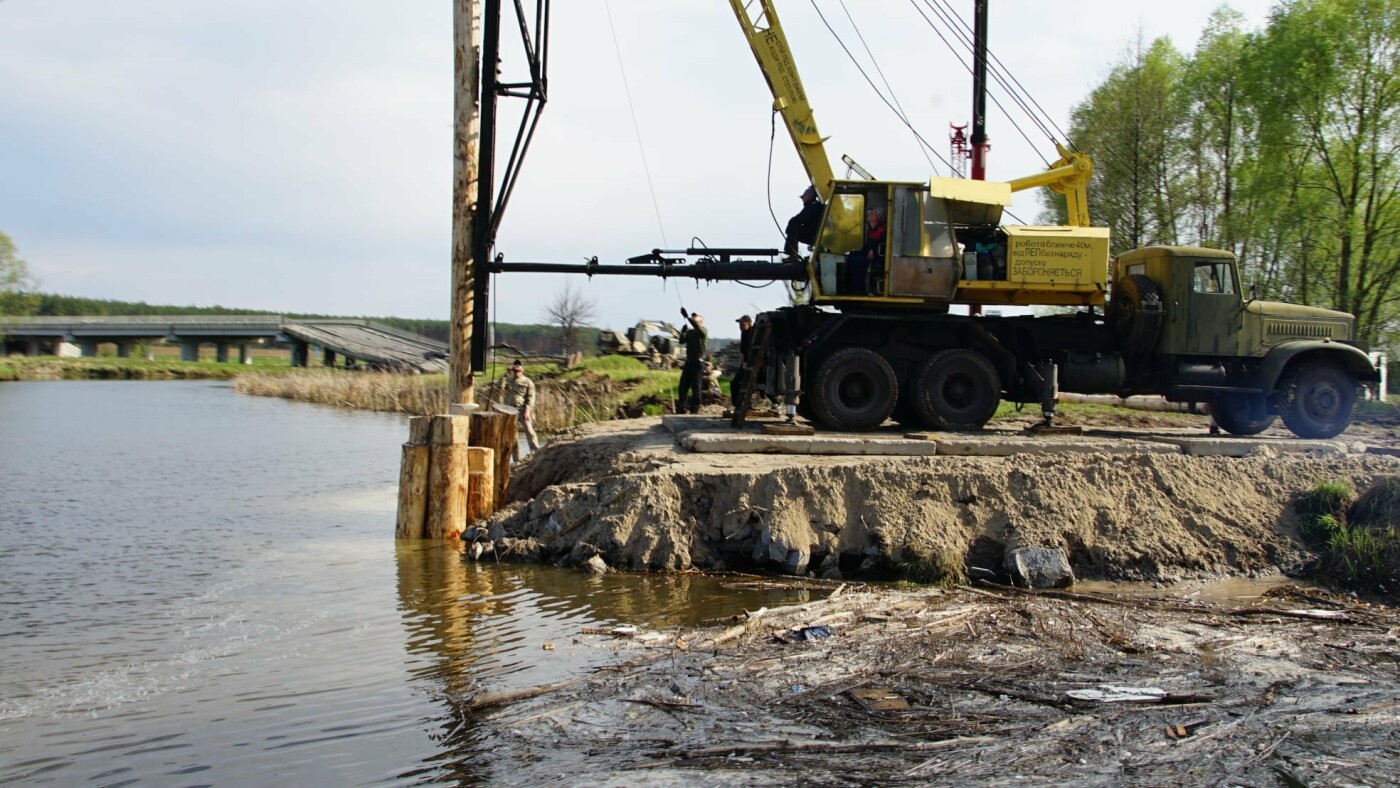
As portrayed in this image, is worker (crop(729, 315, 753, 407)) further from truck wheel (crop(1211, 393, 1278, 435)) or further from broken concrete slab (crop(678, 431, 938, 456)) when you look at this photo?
truck wheel (crop(1211, 393, 1278, 435))

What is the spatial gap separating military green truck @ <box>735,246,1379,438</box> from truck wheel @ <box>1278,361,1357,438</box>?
1cm

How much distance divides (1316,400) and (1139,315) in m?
2.61

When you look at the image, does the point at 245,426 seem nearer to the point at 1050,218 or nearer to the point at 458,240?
the point at 458,240

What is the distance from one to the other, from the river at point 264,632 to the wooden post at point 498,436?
61.8 inches

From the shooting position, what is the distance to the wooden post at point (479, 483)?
46.7 feet

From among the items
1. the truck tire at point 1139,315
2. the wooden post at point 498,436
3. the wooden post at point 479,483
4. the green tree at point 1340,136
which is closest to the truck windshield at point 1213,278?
the truck tire at point 1139,315

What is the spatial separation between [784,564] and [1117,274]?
7.42 meters

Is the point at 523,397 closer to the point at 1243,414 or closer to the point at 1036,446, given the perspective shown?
the point at 1036,446

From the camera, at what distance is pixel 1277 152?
2947 centimetres

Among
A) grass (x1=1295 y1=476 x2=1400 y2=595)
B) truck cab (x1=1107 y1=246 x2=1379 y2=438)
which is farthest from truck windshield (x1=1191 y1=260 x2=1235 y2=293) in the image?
grass (x1=1295 y1=476 x2=1400 y2=595)

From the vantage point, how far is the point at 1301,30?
2830 centimetres

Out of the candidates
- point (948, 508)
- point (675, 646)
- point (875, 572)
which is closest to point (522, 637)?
point (675, 646)

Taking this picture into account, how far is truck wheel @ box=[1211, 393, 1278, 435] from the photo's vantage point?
1597 centimetres

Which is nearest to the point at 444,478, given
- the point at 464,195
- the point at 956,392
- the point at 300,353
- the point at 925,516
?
the point at 464,195
